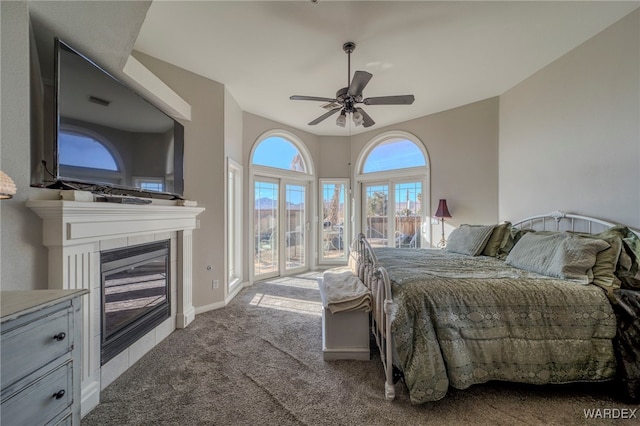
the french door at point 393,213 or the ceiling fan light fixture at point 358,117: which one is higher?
the ceiling fan light fixture at point 358,117

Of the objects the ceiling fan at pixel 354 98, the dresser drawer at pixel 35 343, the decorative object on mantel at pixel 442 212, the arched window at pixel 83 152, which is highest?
the ceiling fan at pixel 354 98

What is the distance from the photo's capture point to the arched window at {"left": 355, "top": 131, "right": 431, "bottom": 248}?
15.1ft

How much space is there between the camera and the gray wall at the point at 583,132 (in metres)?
2.12

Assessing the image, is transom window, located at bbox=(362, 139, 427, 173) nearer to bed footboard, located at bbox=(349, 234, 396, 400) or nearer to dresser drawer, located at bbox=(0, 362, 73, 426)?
bed footboard, located at bbox=(349, 234, 396, 400)

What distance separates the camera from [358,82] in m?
2.25

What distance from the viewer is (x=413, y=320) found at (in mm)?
1634

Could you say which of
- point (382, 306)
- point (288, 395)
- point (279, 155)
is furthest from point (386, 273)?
point (279, 155)

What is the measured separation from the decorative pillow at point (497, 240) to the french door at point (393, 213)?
1601 mm

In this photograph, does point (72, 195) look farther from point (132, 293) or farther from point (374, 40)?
point (374, 40)

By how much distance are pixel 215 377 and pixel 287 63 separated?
9.90 ft

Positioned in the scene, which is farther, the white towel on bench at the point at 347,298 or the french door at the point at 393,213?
the french door at the point at 393,213

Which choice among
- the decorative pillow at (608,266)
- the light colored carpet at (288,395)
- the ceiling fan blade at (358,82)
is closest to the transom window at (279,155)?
the ceiling fan blade at (358,82)

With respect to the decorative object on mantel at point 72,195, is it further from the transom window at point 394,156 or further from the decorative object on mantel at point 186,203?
the transom window at point 394,156

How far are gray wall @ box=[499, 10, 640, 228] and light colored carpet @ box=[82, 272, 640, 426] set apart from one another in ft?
5.32
